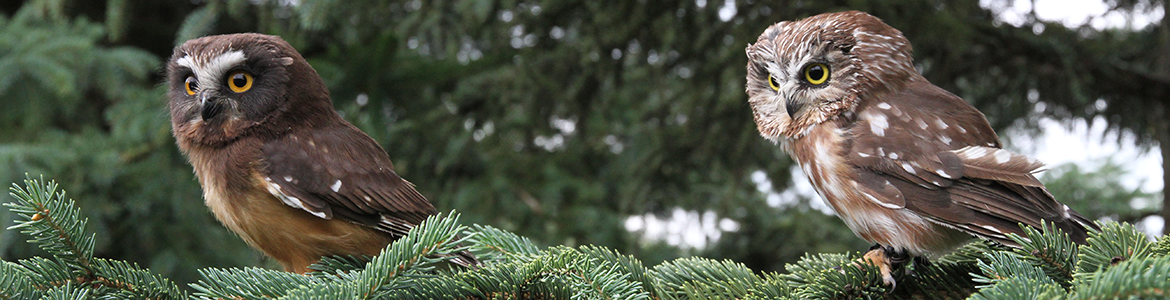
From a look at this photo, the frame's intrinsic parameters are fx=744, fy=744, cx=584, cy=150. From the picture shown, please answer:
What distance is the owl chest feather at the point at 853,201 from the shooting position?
2059 mm

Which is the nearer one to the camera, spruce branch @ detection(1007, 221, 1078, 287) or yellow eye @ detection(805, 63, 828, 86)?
spruce branch @ detection(1007, 221, 1078, 287)

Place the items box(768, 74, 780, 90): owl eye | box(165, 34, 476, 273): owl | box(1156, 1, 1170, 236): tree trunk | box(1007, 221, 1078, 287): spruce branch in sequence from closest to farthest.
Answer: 1. box(1007, 221, 1078, 287): spruce branch
2. box(165, 34, 476, 273): owl
3. box(768, 74, 780, 90): owl eye
4. box(1156, 1, 1170, 236): tree trunk

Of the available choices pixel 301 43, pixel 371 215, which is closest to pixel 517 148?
pixel 301 43

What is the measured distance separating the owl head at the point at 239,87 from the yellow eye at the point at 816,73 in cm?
148

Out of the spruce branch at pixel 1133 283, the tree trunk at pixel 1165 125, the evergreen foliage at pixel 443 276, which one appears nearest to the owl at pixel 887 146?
the evergreen foliage at pixel 443 276

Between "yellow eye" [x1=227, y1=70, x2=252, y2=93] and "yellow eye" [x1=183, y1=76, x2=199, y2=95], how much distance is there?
109 millimetres

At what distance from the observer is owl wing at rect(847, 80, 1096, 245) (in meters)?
1.94

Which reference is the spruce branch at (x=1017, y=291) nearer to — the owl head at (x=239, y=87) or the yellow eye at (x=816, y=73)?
the yellow eye at (x=816, y=73)

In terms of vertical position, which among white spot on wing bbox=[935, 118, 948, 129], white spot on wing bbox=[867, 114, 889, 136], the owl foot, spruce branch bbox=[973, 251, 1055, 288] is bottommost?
spruce branch bbox=[973, 251, 1055, 288]

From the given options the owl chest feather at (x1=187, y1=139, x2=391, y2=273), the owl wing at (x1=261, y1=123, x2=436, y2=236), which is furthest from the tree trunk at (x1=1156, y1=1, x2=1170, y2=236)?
the owl chest feather at (x1=187, y1=139, x2=391, y2=273)

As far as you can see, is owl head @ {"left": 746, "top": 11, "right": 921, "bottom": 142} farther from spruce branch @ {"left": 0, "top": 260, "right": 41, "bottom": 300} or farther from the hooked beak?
spruce branch @ {"left": 0, "top": 260, "right": 41, "bottom": 300}

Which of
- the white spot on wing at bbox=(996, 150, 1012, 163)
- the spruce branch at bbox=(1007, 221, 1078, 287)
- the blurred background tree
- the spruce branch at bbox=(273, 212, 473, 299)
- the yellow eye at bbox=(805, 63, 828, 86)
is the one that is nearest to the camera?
the spruce branch at bbox=(273, 212, 473, 299)


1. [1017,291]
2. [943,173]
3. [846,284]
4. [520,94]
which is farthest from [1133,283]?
[520,94]

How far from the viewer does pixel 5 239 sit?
4008 mm
